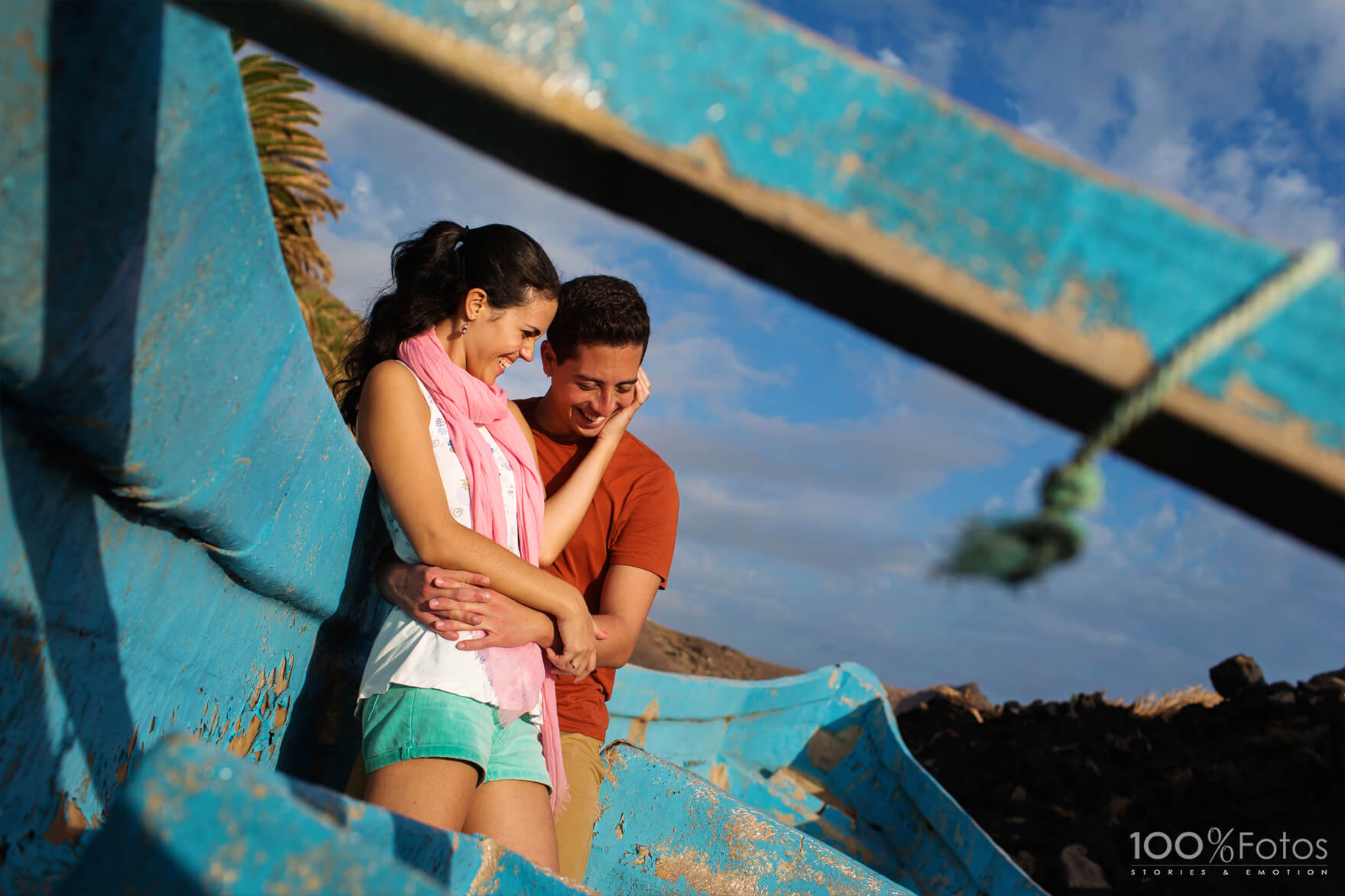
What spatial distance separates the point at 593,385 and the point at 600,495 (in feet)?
1.13

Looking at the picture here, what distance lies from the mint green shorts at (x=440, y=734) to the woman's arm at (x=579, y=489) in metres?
0.52

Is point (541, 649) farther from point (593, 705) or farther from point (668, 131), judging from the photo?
point (668, 131)

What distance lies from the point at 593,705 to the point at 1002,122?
6.51ft

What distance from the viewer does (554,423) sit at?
2570 millimetres

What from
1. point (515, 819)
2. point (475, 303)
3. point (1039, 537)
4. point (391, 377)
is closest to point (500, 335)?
point (475, 303)

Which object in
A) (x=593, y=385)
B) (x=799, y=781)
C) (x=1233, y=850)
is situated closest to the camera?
(x=593, y=385)

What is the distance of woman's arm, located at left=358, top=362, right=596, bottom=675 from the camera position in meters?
1.55

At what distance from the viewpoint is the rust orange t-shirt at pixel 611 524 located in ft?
7.89

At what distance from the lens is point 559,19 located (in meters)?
0.59

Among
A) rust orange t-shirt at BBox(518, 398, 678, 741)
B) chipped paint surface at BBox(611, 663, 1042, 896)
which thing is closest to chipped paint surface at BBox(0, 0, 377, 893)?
rust orange t-shirt at BBox(518, 398, 678, 741)

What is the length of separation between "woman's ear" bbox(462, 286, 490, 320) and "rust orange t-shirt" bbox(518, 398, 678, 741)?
64 centimetres

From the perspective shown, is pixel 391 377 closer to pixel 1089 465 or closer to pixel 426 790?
pixel 426 790

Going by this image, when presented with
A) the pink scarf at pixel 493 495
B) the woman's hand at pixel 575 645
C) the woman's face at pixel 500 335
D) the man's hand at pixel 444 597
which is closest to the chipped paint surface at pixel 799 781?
the pink scarf at pixel 493 495

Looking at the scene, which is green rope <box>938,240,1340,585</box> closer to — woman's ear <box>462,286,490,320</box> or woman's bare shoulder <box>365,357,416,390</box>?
woman's bare shoulder <box>365,357,416,390</box>
